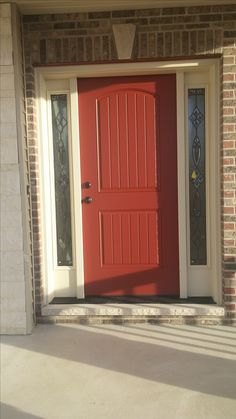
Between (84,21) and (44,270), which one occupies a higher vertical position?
(84,21)

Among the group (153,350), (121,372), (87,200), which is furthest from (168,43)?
(121,372)

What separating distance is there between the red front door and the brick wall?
0.36 m

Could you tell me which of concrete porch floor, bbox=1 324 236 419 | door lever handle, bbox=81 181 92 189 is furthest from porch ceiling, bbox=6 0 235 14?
concrete porch floor, bbox=1 324 236 419

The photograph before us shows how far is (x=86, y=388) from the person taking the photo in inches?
116

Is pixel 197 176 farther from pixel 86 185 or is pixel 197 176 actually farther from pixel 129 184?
pixel 86 185

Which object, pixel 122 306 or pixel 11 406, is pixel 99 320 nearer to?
pixel 122 306

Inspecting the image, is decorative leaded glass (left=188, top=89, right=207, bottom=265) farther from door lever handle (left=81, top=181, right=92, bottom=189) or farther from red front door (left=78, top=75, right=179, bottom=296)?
door lever handle (left=81, top=181, right=92, bottom=189)

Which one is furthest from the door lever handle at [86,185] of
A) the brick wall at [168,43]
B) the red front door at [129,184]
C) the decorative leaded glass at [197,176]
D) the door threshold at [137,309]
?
the door threshold at [137,309]

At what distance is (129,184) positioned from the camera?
4277 millimetres

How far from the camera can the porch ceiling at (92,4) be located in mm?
3680

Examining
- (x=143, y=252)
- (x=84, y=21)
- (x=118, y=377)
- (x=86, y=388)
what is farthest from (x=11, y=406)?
(x=84, y=21)

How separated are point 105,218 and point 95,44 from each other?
1.57m

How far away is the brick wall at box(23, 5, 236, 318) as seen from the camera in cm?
381

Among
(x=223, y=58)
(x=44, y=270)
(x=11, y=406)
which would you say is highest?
(x=223, y=58)
